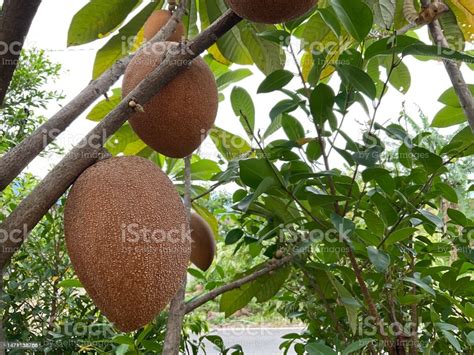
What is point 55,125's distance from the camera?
0.50m

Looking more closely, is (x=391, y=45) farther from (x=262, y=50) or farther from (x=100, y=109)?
(x=100, y=109)

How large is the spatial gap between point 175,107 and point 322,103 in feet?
0.73

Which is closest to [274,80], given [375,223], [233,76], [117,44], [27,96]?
[375,223]

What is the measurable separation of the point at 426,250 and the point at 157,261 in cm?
55

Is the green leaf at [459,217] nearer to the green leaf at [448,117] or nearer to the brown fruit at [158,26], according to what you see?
the green leaf at [448,117]

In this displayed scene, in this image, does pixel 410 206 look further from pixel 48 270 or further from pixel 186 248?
pixel 48 270

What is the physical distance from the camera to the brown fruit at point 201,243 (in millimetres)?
1036

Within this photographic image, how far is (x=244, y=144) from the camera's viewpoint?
3.77 feet

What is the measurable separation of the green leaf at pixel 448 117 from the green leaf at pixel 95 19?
0.55 m

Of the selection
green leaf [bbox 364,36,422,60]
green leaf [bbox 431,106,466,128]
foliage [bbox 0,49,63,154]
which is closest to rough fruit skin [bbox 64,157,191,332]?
green leaf [bbox 364,36,422,60]

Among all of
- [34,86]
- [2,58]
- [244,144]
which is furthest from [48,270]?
[34,86]

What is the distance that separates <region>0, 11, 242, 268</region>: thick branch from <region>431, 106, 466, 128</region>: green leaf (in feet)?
1.68

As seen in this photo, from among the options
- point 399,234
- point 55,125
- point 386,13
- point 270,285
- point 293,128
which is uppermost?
point 55,125

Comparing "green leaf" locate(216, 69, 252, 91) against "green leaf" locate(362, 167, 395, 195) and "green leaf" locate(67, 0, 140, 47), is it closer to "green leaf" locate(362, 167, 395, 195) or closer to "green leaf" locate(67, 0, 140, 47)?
"green leaf" locate(67, 0, 140, 47)
